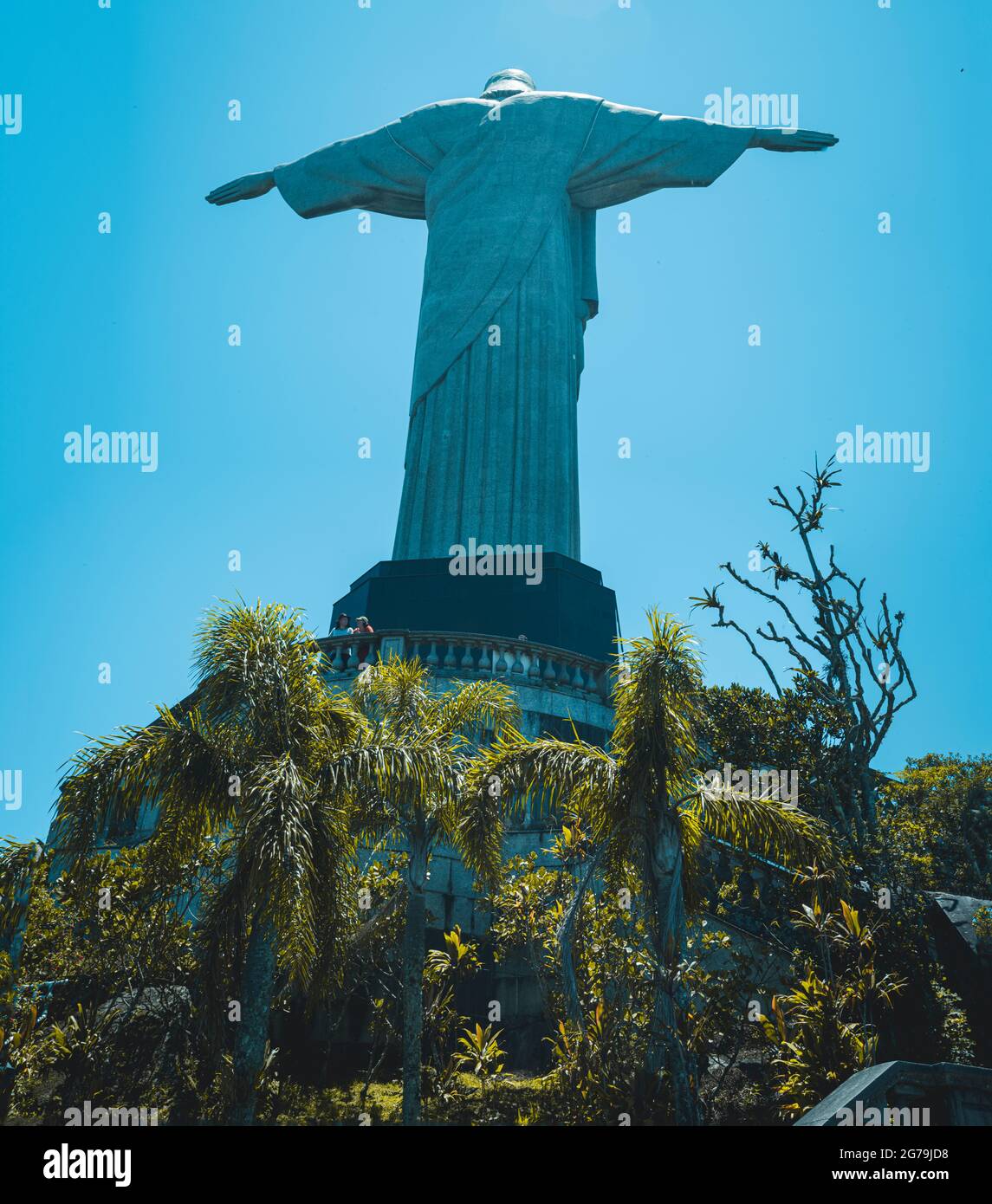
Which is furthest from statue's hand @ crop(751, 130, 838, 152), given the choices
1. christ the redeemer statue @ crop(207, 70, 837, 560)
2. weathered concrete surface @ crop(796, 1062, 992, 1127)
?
weathered concrete surface @ crop(796, 1062, 992, 1127)

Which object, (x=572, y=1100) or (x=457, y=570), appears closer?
(x=572, y=1100)

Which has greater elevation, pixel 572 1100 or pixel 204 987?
pixel 204 987

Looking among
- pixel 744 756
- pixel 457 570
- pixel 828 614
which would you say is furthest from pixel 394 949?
pixel 457 570

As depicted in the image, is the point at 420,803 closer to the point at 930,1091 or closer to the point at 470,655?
the point at 930,1091

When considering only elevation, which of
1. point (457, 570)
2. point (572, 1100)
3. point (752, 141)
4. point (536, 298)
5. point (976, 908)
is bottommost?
point (572, 1100)
